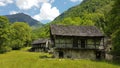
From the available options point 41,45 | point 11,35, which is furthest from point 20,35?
point 11,35

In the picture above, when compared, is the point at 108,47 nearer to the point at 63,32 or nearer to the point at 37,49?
the point at 63,32

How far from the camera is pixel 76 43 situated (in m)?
59.2

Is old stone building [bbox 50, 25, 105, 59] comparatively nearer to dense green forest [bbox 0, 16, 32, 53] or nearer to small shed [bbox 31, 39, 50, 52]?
dense green forest [bbox 0, 16, 32, 53]

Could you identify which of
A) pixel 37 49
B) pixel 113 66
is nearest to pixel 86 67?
pixel 113 66

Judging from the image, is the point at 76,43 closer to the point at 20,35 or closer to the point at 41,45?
the point at 41,45

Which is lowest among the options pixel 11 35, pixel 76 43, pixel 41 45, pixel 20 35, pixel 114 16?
pixel 41 45

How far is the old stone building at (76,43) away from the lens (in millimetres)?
58531

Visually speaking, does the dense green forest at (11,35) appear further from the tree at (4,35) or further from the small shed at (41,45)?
the small shed at (41,45)

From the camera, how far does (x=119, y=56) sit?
184 feet

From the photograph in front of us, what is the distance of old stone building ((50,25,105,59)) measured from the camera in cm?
5853

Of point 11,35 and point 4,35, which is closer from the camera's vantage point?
point 4,35

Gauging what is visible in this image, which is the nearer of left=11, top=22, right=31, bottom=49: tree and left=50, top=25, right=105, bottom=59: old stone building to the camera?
left=50, top=25, right=105, bottom=59: old stone building

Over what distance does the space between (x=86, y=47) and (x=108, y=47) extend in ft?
51.1

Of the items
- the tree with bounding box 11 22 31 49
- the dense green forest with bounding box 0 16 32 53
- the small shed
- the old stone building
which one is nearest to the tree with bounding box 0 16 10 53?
the dense green forest with bounding box 0 16 32 53
